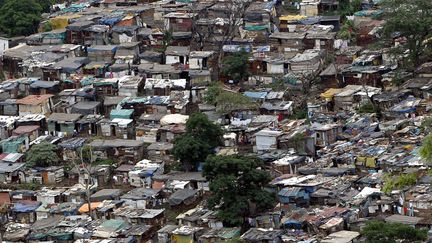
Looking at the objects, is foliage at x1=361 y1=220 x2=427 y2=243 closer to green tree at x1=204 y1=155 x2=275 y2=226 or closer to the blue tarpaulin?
green tree at x1=204 y1=155 x2=275 y2=226

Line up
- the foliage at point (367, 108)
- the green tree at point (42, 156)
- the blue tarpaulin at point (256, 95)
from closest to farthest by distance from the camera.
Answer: the green tree at point (42, 156), the foliage at point (367, 108), the blue tarpaulin at point (256, 95)

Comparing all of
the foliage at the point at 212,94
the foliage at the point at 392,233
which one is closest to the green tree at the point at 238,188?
the foliage at the point at 392,233

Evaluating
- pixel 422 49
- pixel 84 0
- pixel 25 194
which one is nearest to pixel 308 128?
pixel 422 49

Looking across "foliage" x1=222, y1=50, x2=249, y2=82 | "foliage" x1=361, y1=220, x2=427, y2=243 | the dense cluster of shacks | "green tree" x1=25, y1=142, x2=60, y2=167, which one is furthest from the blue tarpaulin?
"foliage" x1=361, y1=220, x2=427, y2=243

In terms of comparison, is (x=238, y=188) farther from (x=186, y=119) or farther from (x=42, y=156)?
(x=42, y=156)

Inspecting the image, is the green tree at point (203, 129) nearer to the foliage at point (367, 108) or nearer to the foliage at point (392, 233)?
the foliage at point (367, 108)

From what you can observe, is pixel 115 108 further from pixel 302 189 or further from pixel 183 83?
pixel 302 189
